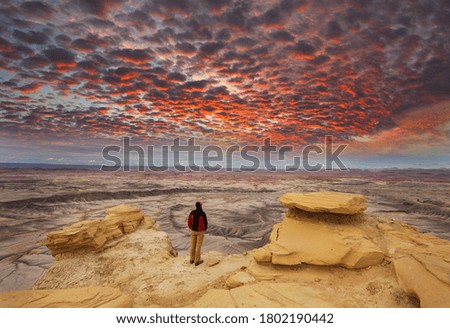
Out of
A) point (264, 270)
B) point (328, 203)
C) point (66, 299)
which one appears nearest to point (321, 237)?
point (328, 203)

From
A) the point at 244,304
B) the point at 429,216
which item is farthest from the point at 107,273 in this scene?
the point at 429,216

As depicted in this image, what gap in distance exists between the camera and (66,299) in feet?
13.3

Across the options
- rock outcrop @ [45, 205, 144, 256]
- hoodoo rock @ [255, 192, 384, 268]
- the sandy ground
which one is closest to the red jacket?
hoodoo rock @ [255, 192, 384, 268]

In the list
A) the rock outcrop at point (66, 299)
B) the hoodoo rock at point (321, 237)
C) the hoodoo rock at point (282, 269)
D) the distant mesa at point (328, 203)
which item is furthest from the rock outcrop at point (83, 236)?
the distant mesa at point (328, 203)

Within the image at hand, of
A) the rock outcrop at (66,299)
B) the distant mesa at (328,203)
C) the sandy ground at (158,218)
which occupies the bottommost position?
the sandy ground at (158,218)

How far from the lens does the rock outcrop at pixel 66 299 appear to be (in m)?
3.87

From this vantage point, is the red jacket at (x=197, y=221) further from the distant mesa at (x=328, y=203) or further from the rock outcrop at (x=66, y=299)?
the rock outcrop at (x=66, y=299)

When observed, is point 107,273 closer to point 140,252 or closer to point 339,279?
point 140,252

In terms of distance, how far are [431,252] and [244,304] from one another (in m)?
4.43

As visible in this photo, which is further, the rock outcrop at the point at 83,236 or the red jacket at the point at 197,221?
the rock outcrop at the point at 83,236

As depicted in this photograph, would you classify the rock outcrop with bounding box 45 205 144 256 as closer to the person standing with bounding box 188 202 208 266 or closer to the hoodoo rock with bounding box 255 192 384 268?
the person standing with bounding box 188 202 208 266

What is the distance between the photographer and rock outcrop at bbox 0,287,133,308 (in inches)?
152

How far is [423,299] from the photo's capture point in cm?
332

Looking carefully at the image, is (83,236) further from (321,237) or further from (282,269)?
(321,237)
